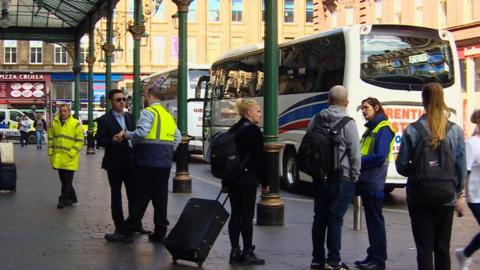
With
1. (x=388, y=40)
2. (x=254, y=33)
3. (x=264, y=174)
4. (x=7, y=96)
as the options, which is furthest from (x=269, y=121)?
(x=254, y=33)

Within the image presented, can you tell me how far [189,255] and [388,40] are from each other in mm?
8599

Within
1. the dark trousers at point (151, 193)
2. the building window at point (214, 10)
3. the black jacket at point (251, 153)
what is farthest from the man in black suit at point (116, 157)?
the building window at point (214, 10)

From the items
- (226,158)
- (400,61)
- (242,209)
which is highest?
(400,61)

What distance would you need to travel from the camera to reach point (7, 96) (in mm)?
53188

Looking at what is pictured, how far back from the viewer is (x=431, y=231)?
5664mm

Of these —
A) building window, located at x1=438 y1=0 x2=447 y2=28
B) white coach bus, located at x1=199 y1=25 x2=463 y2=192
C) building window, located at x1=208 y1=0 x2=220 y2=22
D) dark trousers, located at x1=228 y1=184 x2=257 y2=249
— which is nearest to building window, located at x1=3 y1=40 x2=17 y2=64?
building window, located at x1=208 y1=0 x2=220 y2=22

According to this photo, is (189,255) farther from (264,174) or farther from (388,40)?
(388,40)

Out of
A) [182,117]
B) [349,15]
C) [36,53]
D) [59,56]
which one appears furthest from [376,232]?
[36,53]

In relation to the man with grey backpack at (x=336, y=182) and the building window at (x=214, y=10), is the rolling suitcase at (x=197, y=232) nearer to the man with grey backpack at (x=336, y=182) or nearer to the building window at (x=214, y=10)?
the man with grey backpack at (x=336, y=182)

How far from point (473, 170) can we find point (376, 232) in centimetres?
118

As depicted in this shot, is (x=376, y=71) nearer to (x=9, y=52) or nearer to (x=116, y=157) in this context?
(x=116, y=157)

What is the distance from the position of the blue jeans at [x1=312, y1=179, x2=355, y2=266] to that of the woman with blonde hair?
1148 millimetres

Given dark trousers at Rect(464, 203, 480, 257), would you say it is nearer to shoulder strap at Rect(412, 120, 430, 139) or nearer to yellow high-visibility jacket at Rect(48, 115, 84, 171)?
shoulder strap at Rect(412, 120, 430, 139)

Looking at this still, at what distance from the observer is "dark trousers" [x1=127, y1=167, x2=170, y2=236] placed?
26.7 ft
